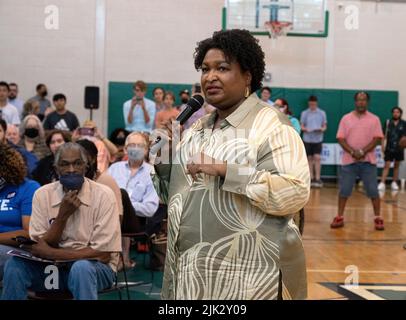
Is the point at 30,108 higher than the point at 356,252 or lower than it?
higher

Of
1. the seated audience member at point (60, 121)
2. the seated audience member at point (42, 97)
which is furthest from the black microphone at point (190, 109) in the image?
the seated audience member at point (42, 97)

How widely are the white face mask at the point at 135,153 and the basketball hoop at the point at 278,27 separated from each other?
309 inches

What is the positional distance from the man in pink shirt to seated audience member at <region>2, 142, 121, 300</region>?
17.7 feet

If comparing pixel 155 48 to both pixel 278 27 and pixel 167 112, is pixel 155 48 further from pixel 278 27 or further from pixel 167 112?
pixel 167 112

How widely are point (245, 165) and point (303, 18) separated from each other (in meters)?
11.9

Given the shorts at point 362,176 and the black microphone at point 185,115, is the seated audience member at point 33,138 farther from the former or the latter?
the black microphone at point 185,115

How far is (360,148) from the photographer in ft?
29.6

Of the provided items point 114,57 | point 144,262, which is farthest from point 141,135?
point 114,57

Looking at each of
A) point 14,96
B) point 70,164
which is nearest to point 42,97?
A: point 14,96

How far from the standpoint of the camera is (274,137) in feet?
8.04

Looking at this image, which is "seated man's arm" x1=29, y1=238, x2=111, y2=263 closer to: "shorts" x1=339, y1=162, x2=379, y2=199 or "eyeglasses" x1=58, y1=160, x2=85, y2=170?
"eyeglasses" x1=58, y1=160, x2=85, y2=170

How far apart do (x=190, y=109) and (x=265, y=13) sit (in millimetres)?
11305

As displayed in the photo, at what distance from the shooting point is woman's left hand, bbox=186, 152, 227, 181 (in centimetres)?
235
